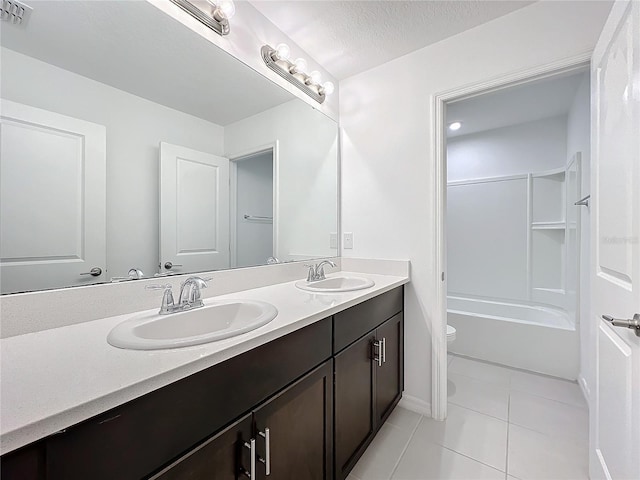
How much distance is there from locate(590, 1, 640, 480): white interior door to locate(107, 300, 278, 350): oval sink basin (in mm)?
1129

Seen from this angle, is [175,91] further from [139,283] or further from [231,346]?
[231,346]

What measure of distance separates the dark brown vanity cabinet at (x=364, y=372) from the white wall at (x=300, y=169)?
620 mm

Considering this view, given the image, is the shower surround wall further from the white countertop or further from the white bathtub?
the white countertop

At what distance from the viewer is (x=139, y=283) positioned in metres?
1.02

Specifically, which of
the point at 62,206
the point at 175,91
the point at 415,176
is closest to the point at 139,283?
the point at 62,206

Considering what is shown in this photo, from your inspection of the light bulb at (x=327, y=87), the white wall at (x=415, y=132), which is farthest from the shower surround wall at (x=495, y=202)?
the light bulb at (x=327, y=87)

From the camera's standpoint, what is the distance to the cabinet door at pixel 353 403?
114cm

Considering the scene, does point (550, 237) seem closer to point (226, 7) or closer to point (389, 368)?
point (389, 368)

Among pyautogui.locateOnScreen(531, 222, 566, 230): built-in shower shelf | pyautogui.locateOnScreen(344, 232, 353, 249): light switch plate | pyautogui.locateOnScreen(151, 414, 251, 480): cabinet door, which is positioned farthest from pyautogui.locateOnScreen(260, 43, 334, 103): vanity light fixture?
pyautogui.locateOnScreen(531, 222, 566, 230): built-in shower shelf

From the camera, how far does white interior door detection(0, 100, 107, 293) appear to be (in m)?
0.77

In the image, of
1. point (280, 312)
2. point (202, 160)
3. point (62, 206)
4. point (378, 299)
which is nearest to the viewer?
point (62, 206)

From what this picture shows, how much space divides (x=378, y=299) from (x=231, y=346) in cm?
95

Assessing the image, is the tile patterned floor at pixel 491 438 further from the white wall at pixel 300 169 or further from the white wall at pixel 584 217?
the white wall at pixel 300 169

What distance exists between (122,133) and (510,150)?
11.6ft
